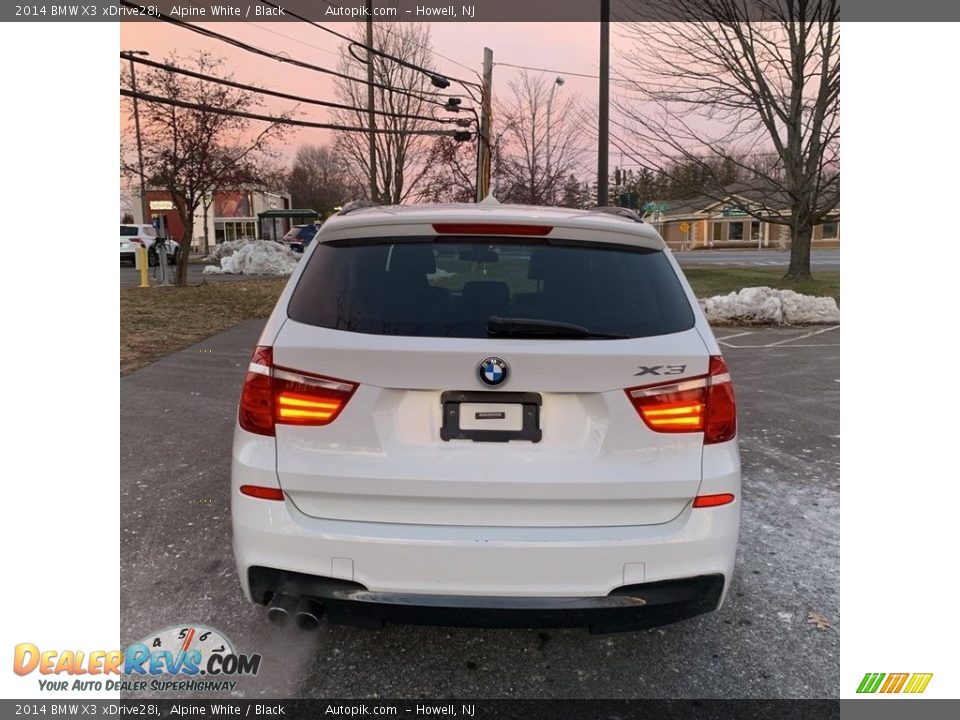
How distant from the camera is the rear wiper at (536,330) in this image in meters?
2.22

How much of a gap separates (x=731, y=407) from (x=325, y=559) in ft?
4.77

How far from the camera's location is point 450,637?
2887 mm

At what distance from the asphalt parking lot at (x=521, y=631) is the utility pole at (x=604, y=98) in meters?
9.97

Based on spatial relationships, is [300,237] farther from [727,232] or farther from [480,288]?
[727,232]

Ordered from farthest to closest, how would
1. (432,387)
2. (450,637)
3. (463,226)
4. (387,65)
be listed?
(387,65)
(450,637)
(463,226)
(432,387)

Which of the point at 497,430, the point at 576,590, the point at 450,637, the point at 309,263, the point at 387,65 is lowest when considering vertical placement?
the point at 450,637

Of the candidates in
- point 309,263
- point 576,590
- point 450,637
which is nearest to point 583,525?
point 576,590

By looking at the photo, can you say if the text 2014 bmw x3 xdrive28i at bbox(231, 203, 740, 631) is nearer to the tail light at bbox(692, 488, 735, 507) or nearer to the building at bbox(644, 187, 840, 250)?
the tail light at bbox(692, 488, 735, 507)

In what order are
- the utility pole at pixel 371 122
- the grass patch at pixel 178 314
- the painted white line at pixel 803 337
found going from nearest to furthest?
the grass patch at pixel 178 314
the painted white line at pixel 803 337
the utility pole at pixel 371 122

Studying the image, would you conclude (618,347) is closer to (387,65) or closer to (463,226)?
(463,226)
